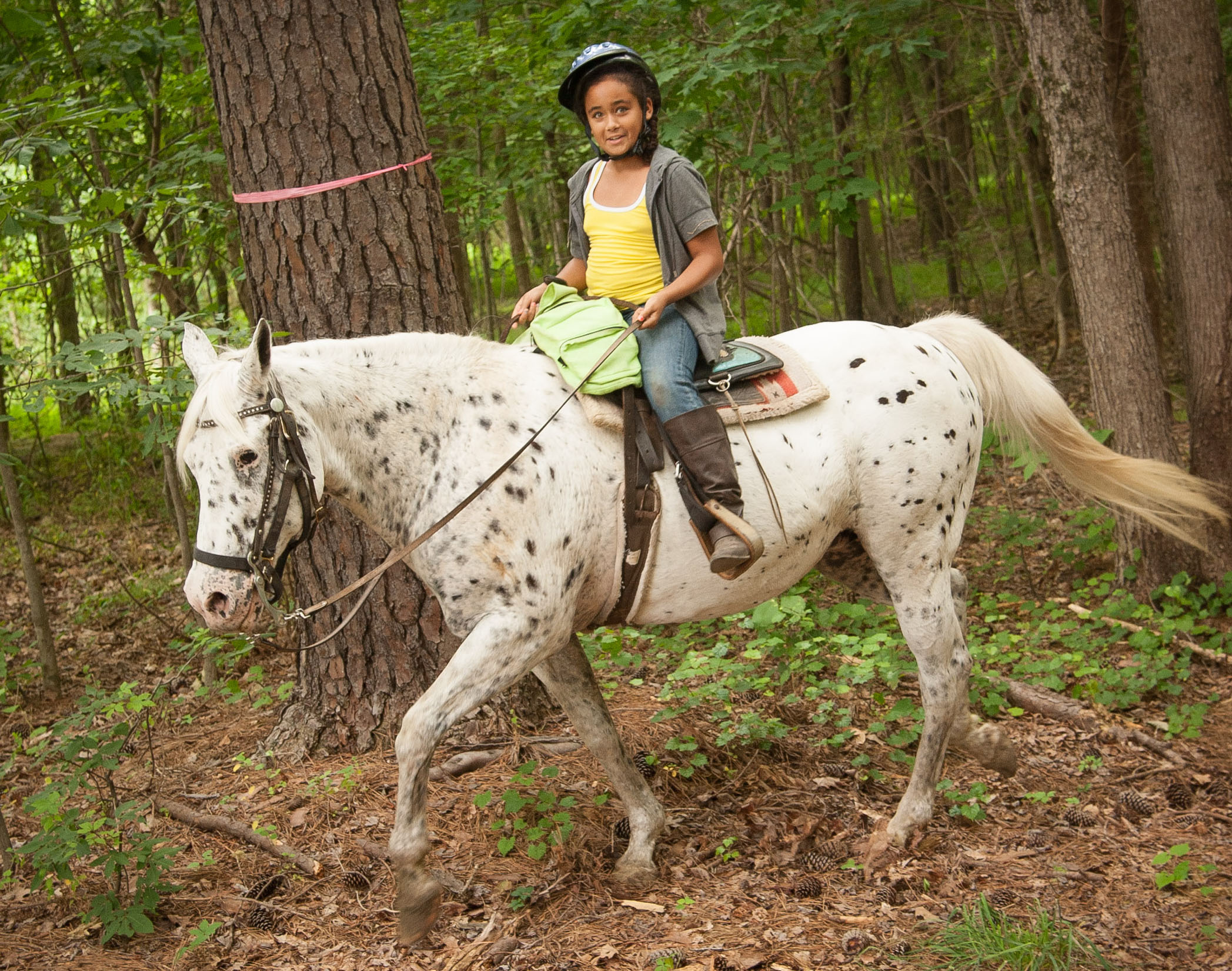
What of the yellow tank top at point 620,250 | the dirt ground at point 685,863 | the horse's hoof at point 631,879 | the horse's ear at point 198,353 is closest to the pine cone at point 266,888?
the dirt ground at point 685,863

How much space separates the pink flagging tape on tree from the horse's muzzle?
2.10 m

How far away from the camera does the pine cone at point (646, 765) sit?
188 inches

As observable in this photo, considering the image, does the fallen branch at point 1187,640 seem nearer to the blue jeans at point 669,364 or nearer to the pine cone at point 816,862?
the pine cone at point 816,862

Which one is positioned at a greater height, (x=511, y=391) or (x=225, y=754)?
(x=511, y=391)

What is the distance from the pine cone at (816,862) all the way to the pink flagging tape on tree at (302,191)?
3.64 metres

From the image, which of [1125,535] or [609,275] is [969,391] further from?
[1125,535]

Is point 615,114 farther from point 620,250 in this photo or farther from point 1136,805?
point 1136,805

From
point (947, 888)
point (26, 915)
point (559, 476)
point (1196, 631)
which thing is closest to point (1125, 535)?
point (1196, 631)

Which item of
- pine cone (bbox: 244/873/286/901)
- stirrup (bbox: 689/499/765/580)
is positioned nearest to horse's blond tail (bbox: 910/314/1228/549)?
stirrup (bbox: 689/499/765/580)

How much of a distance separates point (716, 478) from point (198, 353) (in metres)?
1.92

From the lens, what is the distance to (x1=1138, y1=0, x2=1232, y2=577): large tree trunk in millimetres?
6359

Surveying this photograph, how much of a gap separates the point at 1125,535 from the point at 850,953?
4.35 m

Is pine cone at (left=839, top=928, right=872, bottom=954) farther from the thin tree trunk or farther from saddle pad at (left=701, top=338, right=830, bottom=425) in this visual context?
the thin tree trunk

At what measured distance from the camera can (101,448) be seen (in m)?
11.8
